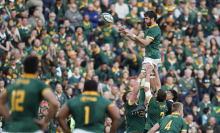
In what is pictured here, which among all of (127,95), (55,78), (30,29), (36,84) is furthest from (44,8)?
(36,84)

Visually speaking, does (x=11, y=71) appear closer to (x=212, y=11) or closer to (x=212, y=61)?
(x=212, y=61)

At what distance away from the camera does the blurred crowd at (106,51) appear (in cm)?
1523

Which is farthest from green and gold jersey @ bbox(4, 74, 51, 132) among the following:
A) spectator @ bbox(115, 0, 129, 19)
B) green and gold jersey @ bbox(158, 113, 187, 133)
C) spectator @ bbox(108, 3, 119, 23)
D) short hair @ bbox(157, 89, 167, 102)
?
spectator @ bbox(115, 0, 129, 19)

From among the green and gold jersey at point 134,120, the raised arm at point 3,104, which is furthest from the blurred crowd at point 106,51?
the raised arm at point 3,104

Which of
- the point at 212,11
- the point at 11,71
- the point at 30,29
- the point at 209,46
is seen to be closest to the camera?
the point at 11,71

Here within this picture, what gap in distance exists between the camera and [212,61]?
19.9m

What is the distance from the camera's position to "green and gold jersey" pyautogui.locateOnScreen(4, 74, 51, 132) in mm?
6457

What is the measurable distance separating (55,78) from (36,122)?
867 cm

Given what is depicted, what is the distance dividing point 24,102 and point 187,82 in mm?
12082

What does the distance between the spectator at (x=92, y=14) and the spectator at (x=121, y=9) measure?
1.58 metres

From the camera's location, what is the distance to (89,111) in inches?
270

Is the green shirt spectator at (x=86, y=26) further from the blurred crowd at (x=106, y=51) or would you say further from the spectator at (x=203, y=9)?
the spectator at (x=203, y=9)

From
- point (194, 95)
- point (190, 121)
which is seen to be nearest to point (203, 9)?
point (194, 95)

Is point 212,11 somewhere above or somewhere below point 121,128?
above
